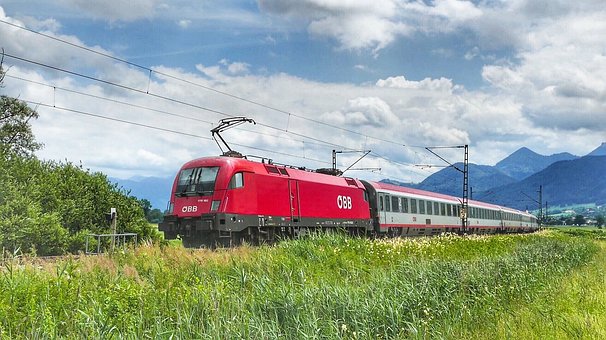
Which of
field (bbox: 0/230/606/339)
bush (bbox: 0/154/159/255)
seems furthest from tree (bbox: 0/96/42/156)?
field (bbox: 0/230/606/339)

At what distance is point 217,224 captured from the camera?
2252 centimetres

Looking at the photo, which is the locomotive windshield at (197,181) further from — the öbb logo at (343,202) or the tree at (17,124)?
the tree at (17,124)

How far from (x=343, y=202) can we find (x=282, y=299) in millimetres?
20909

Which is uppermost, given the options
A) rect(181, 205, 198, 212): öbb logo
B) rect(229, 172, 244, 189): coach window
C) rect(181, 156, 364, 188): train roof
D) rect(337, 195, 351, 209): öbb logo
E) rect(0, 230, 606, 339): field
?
rect(181, 156, 364, 188): train roof

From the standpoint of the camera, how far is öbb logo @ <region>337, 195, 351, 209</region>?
3141cm

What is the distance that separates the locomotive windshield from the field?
6545mm

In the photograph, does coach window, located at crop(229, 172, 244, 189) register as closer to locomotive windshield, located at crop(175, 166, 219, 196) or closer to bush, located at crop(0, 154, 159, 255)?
locomotive windshield, located at crop(175, 166, 219, 196)

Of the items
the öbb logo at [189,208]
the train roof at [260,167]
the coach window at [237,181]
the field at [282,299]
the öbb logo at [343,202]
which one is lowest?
the field at [282,299]

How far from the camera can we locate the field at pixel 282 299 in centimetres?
975

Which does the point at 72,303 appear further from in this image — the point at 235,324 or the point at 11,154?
the point at 11,154

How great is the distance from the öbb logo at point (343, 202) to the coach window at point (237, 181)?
8.82m

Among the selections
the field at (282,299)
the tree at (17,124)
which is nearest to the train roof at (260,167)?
the field at (282,299)

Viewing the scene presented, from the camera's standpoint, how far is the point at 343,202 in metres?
32.0

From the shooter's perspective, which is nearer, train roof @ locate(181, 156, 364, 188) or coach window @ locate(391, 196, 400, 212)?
train roof @ locate(181, 156, 364, 188)
